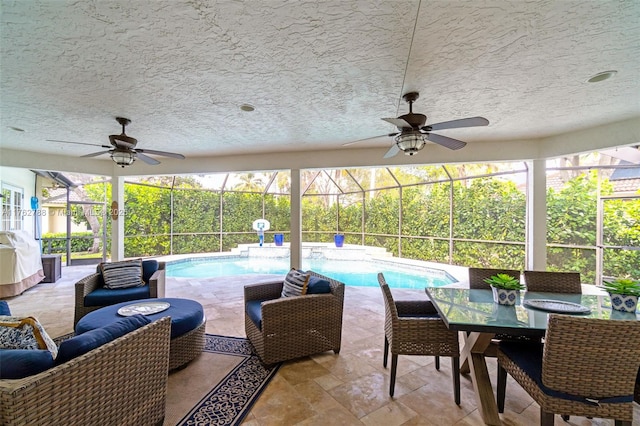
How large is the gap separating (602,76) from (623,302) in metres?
2.11


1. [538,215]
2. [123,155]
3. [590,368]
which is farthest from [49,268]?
[538,215]

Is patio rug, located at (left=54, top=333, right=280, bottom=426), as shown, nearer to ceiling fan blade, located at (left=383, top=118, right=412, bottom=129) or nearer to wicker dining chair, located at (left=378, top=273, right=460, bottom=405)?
wicker dining chair, located at (left=378, top=273, right=460, bottom=405)

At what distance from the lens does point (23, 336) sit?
145cm

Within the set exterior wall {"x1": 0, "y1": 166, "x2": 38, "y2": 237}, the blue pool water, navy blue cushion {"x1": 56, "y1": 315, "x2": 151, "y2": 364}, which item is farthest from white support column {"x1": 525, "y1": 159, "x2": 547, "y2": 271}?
exterior wall {"x1": 0, "y1": 166, "x2": 38, "y2": 237}

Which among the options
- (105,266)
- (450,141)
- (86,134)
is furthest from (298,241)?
(86,134)

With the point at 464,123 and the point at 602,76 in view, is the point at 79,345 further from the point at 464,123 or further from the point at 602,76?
the point at 602,76

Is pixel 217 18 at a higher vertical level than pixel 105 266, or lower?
higher

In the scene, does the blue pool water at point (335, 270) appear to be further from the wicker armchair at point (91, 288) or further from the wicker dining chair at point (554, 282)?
the wicker dining chair at point (554, 282)

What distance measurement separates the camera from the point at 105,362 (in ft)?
4.57

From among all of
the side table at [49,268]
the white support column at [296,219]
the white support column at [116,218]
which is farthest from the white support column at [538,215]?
the side table at [49,268]

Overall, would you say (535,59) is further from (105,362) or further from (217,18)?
(105,362)

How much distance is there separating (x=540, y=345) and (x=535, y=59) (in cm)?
236

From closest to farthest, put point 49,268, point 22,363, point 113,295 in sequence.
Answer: point 22,363, point 113,295, point 49,268

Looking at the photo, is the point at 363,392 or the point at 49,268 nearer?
the point at 363,392
